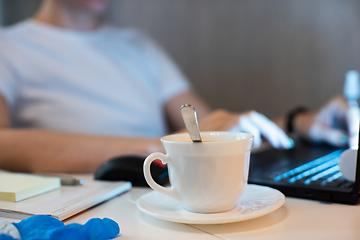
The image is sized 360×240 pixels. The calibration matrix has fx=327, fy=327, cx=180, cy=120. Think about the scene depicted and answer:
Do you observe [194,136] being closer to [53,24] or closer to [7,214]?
[7,214]

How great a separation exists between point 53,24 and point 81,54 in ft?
0.63

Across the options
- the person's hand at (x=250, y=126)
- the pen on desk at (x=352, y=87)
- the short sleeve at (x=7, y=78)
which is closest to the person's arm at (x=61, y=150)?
the person's hand at (x=250, y=126)

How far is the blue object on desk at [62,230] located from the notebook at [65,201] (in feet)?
0.23

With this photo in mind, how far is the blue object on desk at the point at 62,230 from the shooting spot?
30cm

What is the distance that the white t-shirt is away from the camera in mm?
1152

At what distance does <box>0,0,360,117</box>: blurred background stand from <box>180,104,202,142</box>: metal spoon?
1216 mm

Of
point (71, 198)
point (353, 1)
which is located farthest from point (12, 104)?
point (353, 1)

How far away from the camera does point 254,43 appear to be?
1.55 metres

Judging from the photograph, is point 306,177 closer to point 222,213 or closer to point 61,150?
point 222,213

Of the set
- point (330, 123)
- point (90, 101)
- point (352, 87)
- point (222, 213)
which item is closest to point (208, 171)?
point (222, 213)

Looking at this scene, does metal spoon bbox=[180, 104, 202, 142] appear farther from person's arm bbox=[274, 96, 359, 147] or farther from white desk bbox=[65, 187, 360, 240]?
person's arm bbox=[274, 96, 359, 147]

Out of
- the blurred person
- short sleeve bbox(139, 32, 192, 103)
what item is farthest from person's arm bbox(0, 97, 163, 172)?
short sleeve bbox(139, 32, 192, 103)

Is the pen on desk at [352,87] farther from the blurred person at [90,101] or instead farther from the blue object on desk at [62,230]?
the blue object on desk at [62,230]

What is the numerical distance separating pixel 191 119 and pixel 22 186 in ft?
0.98
